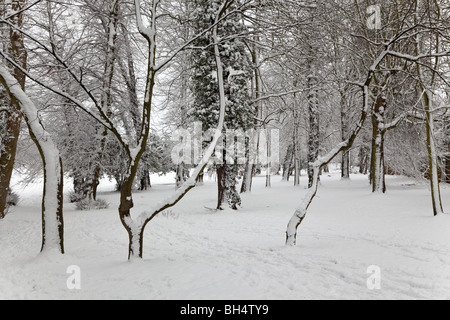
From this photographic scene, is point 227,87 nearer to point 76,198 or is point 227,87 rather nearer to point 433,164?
point 433,164

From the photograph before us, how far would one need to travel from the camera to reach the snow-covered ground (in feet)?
13.1

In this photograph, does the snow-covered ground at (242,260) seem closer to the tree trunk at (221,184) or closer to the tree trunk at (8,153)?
the tree trunk at (8,153)

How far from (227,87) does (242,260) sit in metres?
8.59

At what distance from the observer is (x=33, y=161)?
56.0 feet

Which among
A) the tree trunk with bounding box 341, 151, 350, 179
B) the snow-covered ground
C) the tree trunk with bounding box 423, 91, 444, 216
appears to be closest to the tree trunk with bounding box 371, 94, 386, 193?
the snow-covered ground

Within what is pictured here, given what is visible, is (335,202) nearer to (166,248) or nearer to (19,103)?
(166,248)

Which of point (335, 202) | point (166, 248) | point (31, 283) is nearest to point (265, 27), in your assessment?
point (166, 248)

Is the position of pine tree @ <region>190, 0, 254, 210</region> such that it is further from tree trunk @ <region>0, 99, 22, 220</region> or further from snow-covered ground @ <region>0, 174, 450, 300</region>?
tree trunk @ <region>0, 99, 22, 220</region>

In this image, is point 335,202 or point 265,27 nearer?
point 265,27

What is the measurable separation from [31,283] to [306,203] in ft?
15.8

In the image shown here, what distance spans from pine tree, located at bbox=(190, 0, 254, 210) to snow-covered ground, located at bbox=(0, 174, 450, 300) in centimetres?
318

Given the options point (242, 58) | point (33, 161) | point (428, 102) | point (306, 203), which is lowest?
point (306, 203)

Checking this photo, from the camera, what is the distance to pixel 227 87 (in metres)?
12.6
